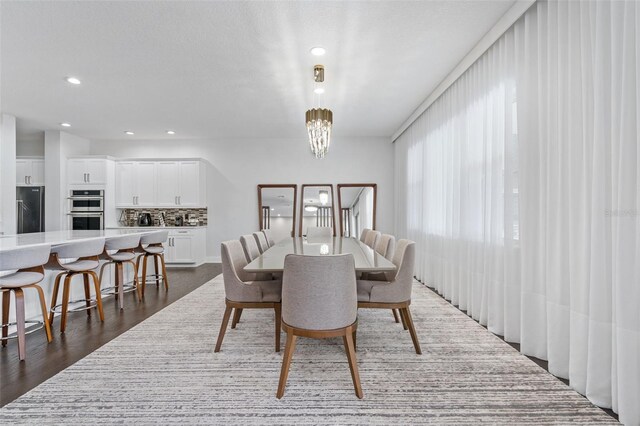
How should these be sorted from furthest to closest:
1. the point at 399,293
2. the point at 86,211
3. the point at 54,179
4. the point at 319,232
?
the point at 86,211
the point at 54,179
the point at 319,232
the point at 399,293

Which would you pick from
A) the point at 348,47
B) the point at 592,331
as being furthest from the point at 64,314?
the point at 592,331

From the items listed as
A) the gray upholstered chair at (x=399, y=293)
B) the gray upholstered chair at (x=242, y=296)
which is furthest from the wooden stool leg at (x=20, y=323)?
the gray upholstered chair at (x=399, y=293)

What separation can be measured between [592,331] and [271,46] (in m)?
3.33

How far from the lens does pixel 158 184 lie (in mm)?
6449

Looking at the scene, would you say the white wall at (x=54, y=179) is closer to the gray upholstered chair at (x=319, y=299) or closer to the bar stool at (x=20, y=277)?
the bar stool at (x=20, y=277)

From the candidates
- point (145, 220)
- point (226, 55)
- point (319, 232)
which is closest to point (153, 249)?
point (145, 220)

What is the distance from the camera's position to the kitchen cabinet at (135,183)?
645cm

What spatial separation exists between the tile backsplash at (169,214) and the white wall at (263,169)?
0.21 meters

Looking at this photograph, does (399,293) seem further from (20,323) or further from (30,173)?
(30,173)

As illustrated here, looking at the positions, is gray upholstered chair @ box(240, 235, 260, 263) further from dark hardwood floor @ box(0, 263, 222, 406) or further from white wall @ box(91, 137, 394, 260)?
white wall @ box(91, 137, 394, 260)

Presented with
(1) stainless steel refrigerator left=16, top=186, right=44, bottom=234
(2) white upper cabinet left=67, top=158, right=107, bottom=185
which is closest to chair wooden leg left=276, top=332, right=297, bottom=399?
(2) white upper cabinet left=67, top=158, right=107, bottom=185

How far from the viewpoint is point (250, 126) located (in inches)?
231

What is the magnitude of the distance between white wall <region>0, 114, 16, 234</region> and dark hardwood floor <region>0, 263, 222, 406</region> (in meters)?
2.93

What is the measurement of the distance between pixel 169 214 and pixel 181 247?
96 cm
